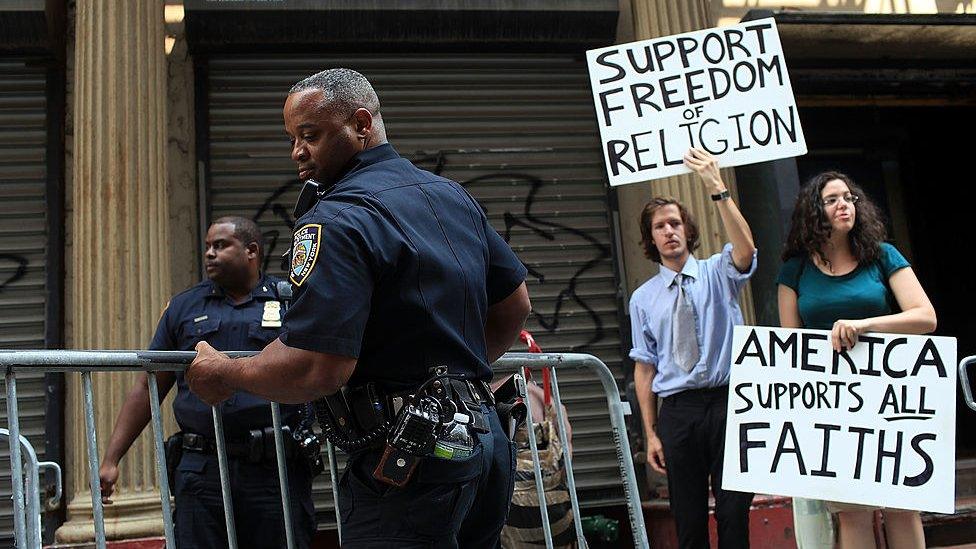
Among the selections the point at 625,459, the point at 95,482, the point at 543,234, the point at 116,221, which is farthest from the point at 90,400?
the point at 543,234

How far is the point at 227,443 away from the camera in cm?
418

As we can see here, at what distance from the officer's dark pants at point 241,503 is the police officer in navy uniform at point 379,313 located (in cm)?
163

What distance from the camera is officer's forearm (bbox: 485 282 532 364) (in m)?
2.92

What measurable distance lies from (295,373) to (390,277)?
31 centimetres

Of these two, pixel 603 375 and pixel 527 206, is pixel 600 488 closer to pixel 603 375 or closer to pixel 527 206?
pixel 527 206

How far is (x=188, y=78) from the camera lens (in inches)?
268

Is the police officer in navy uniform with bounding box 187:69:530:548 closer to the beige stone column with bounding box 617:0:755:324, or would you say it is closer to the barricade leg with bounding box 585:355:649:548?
the barricade leg with bounding box 585:355:649:548

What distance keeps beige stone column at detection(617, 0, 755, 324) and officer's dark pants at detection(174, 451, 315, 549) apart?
142 inches

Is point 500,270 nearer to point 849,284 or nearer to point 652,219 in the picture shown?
point 849,284

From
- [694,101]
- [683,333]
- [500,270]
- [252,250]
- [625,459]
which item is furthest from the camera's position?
[694,101]

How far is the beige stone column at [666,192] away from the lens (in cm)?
694

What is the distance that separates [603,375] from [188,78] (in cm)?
402

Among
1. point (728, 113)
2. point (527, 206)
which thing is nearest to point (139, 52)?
point (527, 206)

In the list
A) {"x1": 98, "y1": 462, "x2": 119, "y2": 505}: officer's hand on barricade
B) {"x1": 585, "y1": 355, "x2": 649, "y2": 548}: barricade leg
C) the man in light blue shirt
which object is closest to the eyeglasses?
the man in light blue shirt
